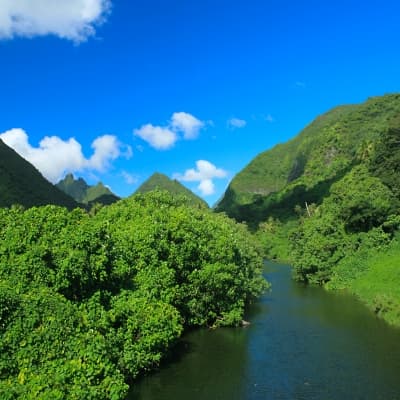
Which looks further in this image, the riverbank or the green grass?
the riverbank

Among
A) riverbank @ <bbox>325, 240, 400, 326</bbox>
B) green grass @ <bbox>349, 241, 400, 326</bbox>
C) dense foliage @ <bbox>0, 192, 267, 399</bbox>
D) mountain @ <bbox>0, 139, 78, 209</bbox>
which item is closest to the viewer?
dense foliage @ <bbox>0, 192, 267, 399</bbox>

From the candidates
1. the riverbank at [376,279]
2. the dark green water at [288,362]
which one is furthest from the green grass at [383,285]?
the dark green water at [288,362]

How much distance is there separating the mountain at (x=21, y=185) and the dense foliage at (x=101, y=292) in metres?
63.5

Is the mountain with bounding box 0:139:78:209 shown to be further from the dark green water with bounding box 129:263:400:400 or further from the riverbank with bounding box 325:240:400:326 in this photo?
the dark green water with bounding box 129:263:400:400

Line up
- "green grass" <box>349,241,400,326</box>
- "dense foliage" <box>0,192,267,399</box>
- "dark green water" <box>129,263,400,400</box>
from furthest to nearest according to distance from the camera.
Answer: "green grass" <box>349,241,400,326</box> < "dark green water" <box>129,263,400,400</box> < "dense foliage" <box>0,192,267,399</box>

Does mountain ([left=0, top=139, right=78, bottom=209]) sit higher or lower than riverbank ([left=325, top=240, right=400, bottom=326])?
lower

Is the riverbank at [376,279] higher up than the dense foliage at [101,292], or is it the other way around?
the riverbank at [376,279]

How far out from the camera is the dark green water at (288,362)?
78.1 feet

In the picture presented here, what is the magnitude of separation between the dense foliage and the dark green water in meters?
2.05

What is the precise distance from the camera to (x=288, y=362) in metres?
28.1

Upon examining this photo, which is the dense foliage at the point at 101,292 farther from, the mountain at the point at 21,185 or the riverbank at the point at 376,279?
the mountain at the point at 21,185

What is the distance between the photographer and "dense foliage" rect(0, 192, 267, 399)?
57.6 feet

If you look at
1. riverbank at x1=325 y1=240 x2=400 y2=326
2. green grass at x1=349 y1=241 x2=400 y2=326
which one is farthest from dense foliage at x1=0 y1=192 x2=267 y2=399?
riverbank at x1=325 y1=240 x2=400 y2=326

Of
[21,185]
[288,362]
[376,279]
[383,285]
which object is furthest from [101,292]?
[21,185]
